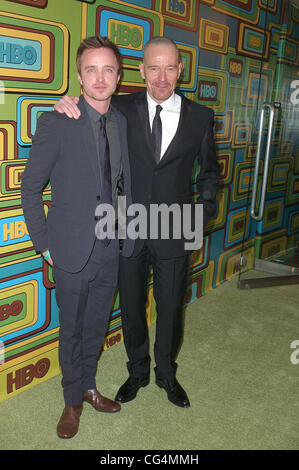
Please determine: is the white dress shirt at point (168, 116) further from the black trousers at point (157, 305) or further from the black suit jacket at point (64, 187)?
the black trousers at point (157, 305)

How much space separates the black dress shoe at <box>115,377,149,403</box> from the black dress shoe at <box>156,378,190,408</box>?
0.39ft

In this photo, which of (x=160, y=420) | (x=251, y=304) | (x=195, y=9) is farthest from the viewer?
(x=251, y=304)

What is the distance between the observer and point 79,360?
1.91 metres

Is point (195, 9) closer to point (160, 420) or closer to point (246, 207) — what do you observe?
point (246, 207)

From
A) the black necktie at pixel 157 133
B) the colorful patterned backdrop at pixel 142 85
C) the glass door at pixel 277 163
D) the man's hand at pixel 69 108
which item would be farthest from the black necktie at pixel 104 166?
the glass door at pixel 277 163

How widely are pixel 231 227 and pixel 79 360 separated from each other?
82.0 inches

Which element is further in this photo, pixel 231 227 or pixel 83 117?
pixel 231 227

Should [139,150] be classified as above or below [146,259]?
above

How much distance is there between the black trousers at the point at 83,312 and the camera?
1.81m

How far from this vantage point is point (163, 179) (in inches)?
74.7

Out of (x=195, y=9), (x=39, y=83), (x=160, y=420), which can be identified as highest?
(x=195, y=9)

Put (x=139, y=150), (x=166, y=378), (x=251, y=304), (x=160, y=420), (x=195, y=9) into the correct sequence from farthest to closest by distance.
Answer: (x=251, y=304)
(x=195, y=9)
(x=166, y=378)
(x=160, y=420)
(x=139, y=150)

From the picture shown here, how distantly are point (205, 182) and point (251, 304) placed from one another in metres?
1.54

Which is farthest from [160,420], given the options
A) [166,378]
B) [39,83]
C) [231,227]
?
[231,227]
